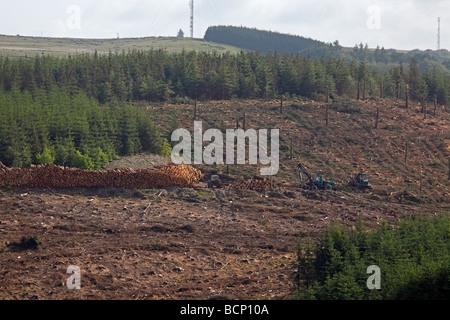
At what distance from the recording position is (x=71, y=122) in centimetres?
3400

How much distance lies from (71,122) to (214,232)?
15.2 metres

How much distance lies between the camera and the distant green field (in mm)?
102812

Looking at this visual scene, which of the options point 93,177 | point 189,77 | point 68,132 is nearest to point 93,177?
point 93,177

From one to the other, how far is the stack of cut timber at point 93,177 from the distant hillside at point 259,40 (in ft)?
367

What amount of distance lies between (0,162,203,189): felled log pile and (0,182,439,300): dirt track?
561 millimetres

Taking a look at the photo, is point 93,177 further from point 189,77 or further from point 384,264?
point 189,77

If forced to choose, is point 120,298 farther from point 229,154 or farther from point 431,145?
point 431,145

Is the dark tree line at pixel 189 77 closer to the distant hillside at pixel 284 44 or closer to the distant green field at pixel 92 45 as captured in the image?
the distant green field at pixel 92 45

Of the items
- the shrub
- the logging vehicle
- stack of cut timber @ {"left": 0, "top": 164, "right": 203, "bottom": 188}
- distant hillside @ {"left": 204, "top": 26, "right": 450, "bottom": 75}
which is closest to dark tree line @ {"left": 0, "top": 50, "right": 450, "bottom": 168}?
stack of cut timber @ {"left": 0, "top": 164, "right": 203, "bottom": 188}

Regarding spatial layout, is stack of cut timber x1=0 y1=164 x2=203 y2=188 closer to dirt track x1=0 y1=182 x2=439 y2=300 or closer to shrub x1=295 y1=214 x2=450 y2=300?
dirt track x1=0 y1=182 x2=439 y2=300

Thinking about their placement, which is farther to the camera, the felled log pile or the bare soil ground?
the felled log pile

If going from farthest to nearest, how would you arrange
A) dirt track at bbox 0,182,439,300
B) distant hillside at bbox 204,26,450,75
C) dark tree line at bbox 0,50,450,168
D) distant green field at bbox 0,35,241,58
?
distant hillside at bbox 204,26,450,75 < distant green field at bbox 0,35,241,58 < dark tree line at bbox 0,50,450,168 < dirt track at bbox 0,182,439,300

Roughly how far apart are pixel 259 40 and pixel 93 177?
4586 inches
